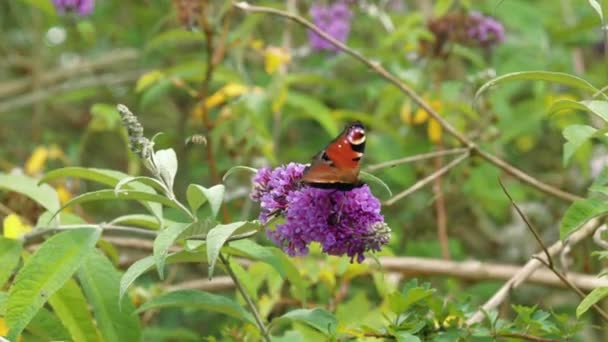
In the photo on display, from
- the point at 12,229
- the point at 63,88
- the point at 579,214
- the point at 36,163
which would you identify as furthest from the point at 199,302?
the point at 63,88

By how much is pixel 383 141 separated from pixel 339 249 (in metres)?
1.97

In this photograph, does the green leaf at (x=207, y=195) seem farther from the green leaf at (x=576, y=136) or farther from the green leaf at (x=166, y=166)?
the green leaf at (x=576, y=136)

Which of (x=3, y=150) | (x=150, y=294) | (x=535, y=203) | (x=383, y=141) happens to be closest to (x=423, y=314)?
(x=150, y=294)

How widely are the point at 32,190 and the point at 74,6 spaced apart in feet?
3.08

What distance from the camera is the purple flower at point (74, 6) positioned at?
105 inches

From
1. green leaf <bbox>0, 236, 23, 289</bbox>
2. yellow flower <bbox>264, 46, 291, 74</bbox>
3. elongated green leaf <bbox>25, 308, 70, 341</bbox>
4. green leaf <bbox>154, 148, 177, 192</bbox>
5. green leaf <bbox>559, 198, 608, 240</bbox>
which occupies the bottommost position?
elongated green leaf <bbox>25, 308, 70, 341</bbox>

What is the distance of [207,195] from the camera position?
1.45 m

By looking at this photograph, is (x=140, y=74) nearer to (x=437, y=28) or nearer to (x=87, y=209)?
(x=87, y=209)

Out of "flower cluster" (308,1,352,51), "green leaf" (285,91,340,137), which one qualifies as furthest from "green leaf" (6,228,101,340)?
"flower cluster" (308,1,352,51)

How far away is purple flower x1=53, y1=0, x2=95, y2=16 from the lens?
2678mm

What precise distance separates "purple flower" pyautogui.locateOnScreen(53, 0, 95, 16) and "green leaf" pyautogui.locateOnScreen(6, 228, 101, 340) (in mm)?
1264

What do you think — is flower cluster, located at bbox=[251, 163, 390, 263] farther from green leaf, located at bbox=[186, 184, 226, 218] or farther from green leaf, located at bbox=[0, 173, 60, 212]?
→ green leaf, located at bbox=[0, 173, 60, 212]

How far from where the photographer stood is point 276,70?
3.23 meters

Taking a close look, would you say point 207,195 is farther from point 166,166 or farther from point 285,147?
point 285,147
